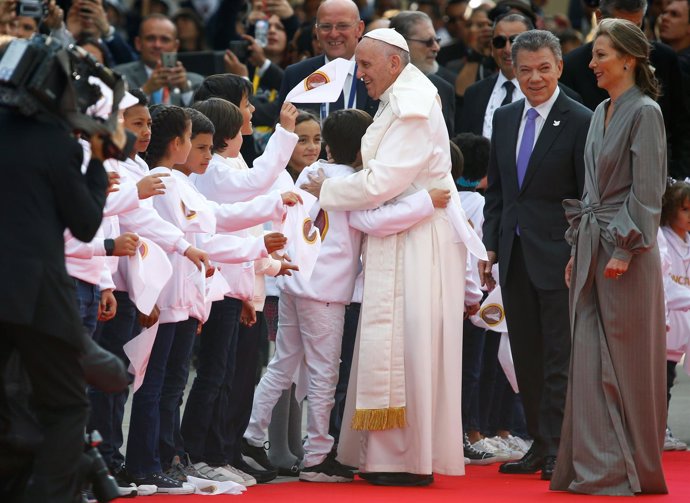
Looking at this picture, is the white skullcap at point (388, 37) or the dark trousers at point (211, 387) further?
the white skullcap at point (388, 37)

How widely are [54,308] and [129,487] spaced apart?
1.59 m

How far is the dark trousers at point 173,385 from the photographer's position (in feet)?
21.6

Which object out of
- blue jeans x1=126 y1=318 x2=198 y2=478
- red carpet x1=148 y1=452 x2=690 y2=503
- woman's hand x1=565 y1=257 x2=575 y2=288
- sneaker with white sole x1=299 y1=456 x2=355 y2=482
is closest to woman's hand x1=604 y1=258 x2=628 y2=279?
woman's hand x1=565 y1=257 x2=575 y2=288

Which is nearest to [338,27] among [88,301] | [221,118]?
[221,118]

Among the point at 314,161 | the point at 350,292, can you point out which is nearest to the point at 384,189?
the point at 350,292

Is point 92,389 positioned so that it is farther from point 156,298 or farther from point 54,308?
point 54,308

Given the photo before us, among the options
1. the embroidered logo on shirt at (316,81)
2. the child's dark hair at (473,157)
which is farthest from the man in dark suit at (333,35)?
the embroidered logo on shirt at (316,81)

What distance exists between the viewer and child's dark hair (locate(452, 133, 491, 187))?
28.5ft

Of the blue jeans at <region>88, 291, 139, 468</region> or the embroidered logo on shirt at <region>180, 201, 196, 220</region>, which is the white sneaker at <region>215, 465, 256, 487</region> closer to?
the blue jeans at <region>88, 291, 139, 468</region>

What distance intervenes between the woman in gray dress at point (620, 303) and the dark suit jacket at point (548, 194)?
0.49 m

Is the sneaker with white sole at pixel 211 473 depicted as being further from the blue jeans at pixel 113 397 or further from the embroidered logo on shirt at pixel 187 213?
the embroidered logo on shirt at pixel 187 213

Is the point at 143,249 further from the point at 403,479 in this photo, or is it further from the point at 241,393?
the point at 403,479

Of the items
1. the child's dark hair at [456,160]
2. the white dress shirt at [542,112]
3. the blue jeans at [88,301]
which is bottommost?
the blue jeans at [88,301]

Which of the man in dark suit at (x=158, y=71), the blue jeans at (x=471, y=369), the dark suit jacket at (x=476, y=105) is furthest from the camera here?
the man in dark suit at (x=158, y=71)
